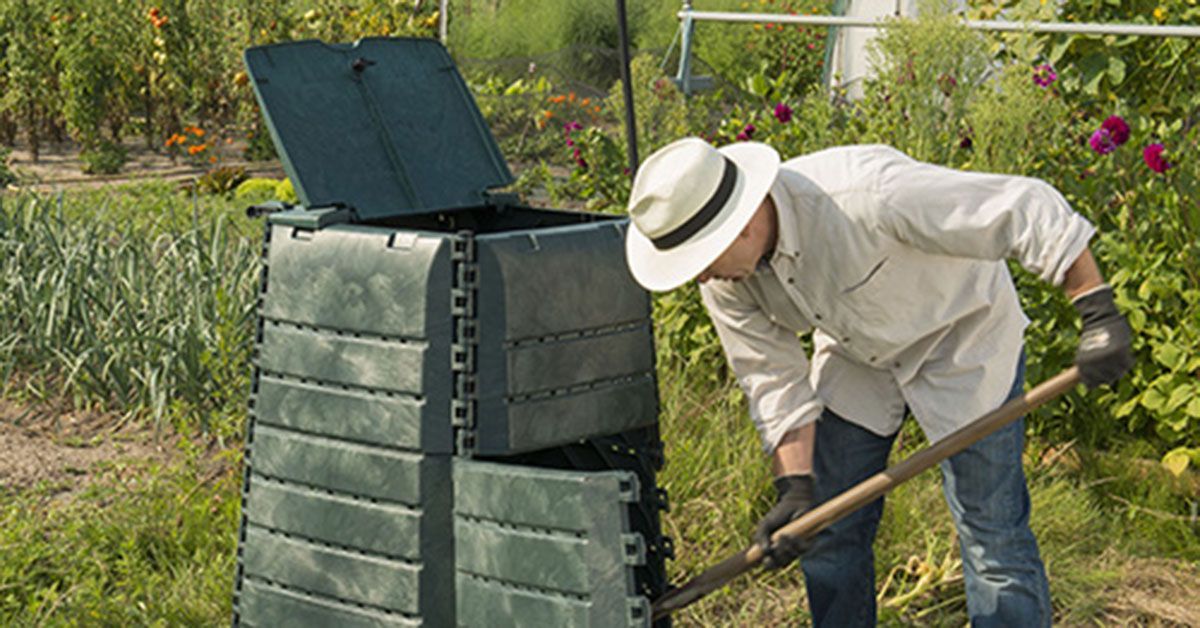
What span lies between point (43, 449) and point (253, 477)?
6.08ft

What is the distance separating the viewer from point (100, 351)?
4.72 metres

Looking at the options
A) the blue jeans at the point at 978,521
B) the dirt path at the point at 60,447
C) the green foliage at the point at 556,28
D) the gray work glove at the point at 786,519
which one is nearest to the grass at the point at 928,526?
the blue jeans at the point at 978,521

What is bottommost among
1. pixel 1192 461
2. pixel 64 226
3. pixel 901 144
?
pixel 1192 461

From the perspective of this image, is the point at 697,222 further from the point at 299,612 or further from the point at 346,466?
the point at 299,612

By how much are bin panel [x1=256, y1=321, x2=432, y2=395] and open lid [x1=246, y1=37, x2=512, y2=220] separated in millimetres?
292

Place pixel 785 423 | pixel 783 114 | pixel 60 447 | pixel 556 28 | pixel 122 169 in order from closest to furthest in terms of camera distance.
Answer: pixel 785 423 → pixel 60 447 → pixel 783 114 → pixel 122 169 → pixel 556 28

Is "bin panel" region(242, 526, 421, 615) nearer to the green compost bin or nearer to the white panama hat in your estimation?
the green compost bin

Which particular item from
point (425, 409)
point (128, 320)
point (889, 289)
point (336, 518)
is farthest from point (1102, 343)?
point (128, 320)

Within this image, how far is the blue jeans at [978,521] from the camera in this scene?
294cm

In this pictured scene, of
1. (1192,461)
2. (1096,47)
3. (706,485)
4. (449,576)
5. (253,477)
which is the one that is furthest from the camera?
(1096,47)

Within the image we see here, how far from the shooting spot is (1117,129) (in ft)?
14.3

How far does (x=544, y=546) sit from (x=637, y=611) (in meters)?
0.20

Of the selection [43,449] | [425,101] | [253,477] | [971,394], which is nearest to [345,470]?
[253,477]

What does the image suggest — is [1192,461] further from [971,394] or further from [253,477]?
[253,477]
